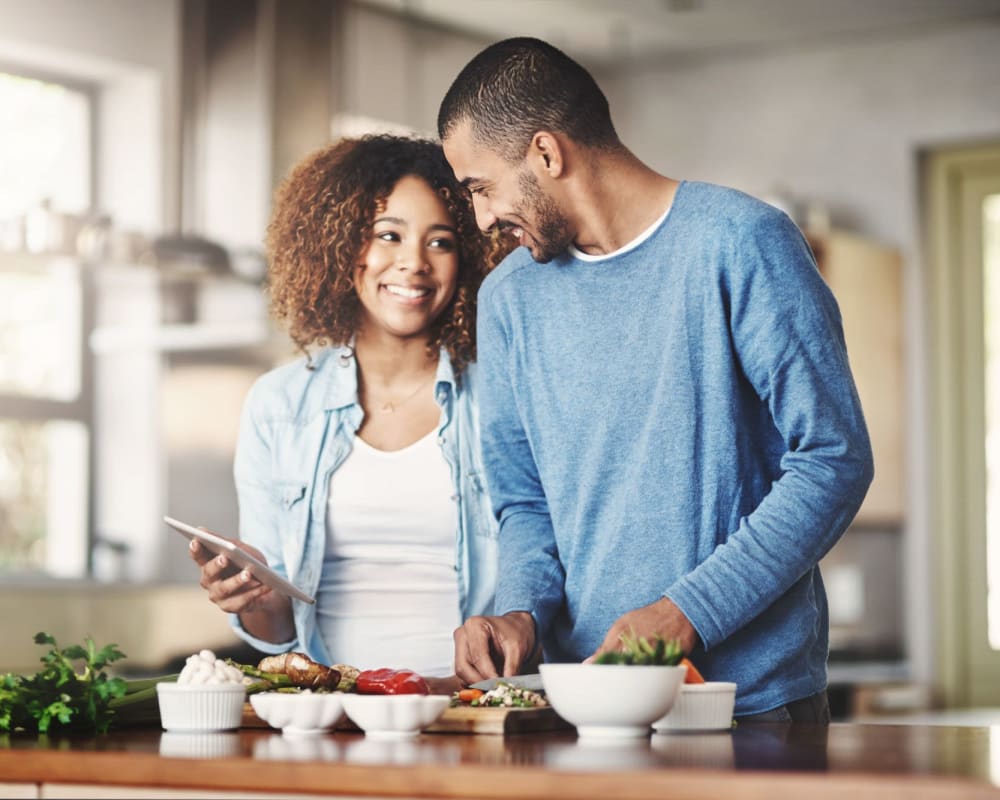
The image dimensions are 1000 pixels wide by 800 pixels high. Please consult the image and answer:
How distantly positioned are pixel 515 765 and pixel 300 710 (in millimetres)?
408

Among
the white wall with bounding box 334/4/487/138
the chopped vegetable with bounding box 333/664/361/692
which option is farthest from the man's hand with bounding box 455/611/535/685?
the white wall with bounding box 334/4/487/138

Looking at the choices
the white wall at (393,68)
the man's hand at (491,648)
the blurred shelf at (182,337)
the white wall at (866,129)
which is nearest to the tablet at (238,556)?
the man's hand at (491,648)

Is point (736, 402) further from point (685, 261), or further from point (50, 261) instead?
point (50, 261)

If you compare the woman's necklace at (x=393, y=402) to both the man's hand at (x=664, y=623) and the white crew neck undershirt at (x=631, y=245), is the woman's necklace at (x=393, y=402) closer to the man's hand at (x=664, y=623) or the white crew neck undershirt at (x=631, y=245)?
the white crew neck undershirt at (x=631, y=245)

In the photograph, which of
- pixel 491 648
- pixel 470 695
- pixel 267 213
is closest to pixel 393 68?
pixel 267 213

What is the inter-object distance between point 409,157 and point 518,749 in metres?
1.11

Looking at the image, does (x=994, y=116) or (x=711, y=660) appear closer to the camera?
(x=711, y=660)

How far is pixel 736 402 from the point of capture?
1.99 meters

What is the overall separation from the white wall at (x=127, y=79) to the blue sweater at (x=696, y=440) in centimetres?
308

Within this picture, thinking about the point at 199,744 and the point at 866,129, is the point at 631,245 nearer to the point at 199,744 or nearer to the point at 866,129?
the point at 199,744

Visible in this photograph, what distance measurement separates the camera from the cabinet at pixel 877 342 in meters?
5.78

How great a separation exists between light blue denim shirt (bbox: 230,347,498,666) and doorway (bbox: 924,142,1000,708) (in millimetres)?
4025

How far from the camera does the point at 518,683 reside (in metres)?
1.85

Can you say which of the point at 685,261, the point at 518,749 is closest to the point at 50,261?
the point at 685,261
